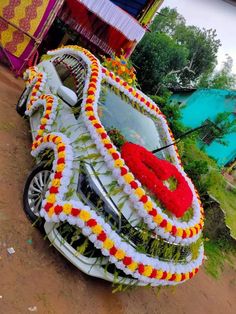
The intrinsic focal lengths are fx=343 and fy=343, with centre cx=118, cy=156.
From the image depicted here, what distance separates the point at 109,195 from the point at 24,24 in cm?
815

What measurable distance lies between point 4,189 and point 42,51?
434 inches

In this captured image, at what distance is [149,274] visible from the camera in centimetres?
363

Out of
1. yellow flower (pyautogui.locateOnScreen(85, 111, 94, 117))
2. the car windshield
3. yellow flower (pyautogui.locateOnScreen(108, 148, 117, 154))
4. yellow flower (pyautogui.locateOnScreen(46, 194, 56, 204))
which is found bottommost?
yellow flower (pyautogui.locateOnScreen(46, 194, 56, 204))

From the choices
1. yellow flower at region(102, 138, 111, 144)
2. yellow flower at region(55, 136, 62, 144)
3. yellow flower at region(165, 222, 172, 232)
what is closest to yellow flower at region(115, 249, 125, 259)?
yellow flower at region(165, 222, 172, 232)

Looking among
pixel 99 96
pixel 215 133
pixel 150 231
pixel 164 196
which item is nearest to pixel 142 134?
pixel 99 96

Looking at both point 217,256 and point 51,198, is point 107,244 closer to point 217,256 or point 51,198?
point 51,198

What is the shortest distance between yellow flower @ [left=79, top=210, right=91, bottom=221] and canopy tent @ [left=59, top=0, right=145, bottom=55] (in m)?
9.95

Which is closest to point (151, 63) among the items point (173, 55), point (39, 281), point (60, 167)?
point (173, 55)

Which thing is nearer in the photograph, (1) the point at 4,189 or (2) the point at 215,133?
(1) the point at 4,189

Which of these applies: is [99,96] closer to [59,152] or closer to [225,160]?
[59,152]

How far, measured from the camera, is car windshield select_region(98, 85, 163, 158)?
466cm

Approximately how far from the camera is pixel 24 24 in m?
10.1

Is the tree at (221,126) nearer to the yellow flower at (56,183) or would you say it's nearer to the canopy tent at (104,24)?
the canopy tent at (104,24)

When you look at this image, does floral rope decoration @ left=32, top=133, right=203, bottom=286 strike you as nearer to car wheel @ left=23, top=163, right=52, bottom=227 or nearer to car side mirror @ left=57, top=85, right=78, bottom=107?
car wheel @ left=23, top=163, right=52, bottom=227
